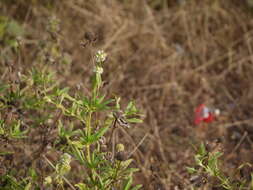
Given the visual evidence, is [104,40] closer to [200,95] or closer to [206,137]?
[200,95]

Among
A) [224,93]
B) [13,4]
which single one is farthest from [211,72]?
[13,4]

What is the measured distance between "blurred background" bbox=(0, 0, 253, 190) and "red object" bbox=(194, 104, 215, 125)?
75mm

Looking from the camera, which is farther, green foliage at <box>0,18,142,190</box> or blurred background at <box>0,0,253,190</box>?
blurred background at <box>0,0,253,190</box>

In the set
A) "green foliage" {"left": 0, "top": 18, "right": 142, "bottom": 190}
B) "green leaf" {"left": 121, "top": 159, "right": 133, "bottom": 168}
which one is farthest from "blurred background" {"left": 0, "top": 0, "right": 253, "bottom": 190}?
"green leaf" {"left": 121, "top": 159, "right": 133, "bottom": 168}

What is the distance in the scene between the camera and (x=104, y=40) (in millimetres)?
3451

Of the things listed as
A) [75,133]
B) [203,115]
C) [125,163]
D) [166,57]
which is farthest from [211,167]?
[166,57]

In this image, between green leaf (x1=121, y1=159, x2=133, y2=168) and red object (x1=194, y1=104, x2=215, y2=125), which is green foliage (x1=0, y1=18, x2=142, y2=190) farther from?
red object (x1=194, y1=104, x2=215, y2=125)

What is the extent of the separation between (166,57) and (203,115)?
2.63ft

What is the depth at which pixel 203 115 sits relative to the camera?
2867mm

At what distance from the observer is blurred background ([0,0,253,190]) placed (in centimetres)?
286

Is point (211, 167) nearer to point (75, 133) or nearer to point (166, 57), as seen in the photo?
point (75, 133)

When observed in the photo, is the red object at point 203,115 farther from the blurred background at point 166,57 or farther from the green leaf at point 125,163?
the green leaf at point 125,163

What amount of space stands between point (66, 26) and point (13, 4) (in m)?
0.51

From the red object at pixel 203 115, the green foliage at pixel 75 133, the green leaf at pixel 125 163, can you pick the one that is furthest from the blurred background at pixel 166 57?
the green leaf at pixel 125 163
